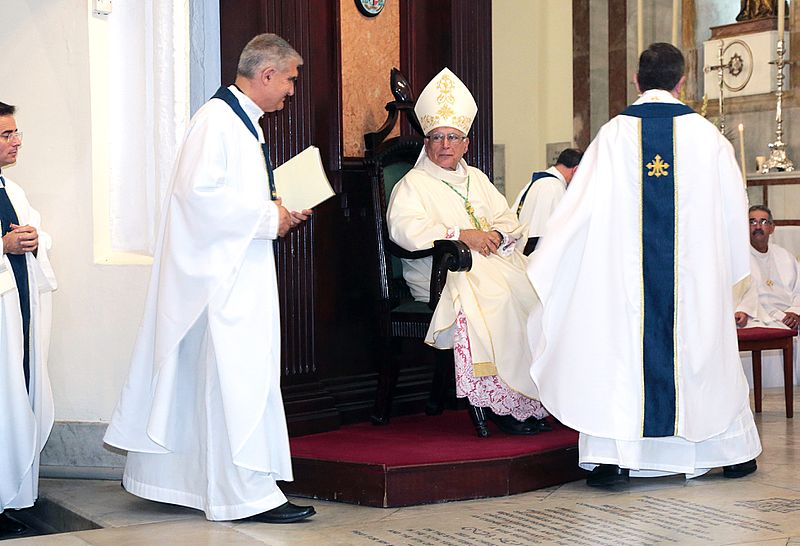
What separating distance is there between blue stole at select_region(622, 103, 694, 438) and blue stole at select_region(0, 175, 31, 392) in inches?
98.3

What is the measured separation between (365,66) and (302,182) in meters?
1.81

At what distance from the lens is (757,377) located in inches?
267

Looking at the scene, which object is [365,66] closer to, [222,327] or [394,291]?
[394,291]

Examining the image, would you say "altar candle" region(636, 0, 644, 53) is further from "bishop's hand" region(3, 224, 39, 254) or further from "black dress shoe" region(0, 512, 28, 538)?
"black dress shoe" region(0, 512, 28, 538)

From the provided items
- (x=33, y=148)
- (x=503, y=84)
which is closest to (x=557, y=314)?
(x=33, y=148)

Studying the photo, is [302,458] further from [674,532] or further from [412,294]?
[674,532]

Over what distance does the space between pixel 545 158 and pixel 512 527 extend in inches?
324

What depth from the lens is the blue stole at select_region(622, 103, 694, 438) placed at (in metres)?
4.61

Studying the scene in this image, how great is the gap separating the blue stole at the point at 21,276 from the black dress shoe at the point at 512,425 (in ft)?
6.46

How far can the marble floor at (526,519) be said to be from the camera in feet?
12.8

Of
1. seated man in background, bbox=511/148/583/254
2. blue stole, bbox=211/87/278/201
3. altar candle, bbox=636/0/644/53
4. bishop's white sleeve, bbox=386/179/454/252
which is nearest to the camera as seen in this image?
blue stole, bbox=211/87/278/201

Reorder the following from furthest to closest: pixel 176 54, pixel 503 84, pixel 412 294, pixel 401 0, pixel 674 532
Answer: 1. pixel 503 84
2. pixel 401 0
3. pixel 412 294
4. pixel 176 54
5. pixel 674 532

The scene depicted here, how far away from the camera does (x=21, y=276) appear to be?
4.76 m

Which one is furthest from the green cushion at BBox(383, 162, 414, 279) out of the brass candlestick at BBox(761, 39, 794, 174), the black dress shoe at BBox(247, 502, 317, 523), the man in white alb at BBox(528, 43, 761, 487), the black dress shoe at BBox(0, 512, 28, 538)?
the brass candlestick at BBox(761, 39, 794, 174)
